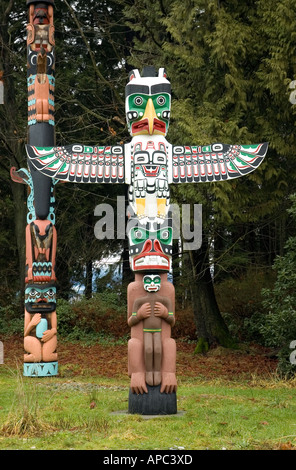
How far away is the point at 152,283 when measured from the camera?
8062 mm

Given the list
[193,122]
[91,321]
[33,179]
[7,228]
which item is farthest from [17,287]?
[193,122]

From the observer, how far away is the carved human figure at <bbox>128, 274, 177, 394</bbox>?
7.91 m

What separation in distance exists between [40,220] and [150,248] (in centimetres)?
461

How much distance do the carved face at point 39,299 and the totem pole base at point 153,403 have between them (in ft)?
14.5

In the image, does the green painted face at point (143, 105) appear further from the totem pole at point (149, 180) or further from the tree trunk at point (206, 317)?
the tree trunk at point (206, 317)

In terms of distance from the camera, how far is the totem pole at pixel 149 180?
7.95 meters

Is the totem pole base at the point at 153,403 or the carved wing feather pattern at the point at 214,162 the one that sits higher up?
the carved wing feather pattern at the point at 214,162

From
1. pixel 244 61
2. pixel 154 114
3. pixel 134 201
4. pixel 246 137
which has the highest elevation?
pixel 244 61

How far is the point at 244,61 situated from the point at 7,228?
13267 mm

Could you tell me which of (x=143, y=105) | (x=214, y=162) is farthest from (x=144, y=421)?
(x=143, y=105)

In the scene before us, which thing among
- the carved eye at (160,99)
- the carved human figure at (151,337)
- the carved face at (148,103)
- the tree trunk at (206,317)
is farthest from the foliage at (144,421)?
the tree trunk at (206,317)

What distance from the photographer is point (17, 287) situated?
22.1 m

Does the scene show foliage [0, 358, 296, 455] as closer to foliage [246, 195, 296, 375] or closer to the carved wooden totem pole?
the carved wooden totem pole
